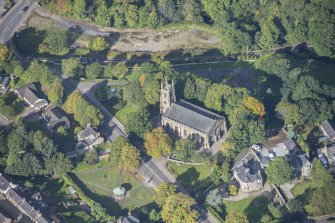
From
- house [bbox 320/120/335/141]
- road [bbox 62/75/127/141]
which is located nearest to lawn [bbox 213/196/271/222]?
house [bbox 320/120/335/141]

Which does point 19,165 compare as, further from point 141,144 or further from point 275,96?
point 275,96

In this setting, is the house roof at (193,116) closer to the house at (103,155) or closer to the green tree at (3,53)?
the house at (103,155)

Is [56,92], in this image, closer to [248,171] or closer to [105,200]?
[105,200]

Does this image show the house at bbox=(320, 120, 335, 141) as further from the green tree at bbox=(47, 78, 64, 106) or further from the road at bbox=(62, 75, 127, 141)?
the green tree at bbox=(47, 78, 64, 106)

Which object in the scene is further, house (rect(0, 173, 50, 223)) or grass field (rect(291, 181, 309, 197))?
grass field (rect(291, 181, 309, 197))

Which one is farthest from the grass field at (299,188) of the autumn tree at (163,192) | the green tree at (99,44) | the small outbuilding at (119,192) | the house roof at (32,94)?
the green tree at (99,44)

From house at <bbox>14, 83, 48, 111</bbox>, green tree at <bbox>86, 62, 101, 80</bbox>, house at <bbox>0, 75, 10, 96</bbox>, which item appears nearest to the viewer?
house at <bbox>14, 83, 48, 111</bbox>
